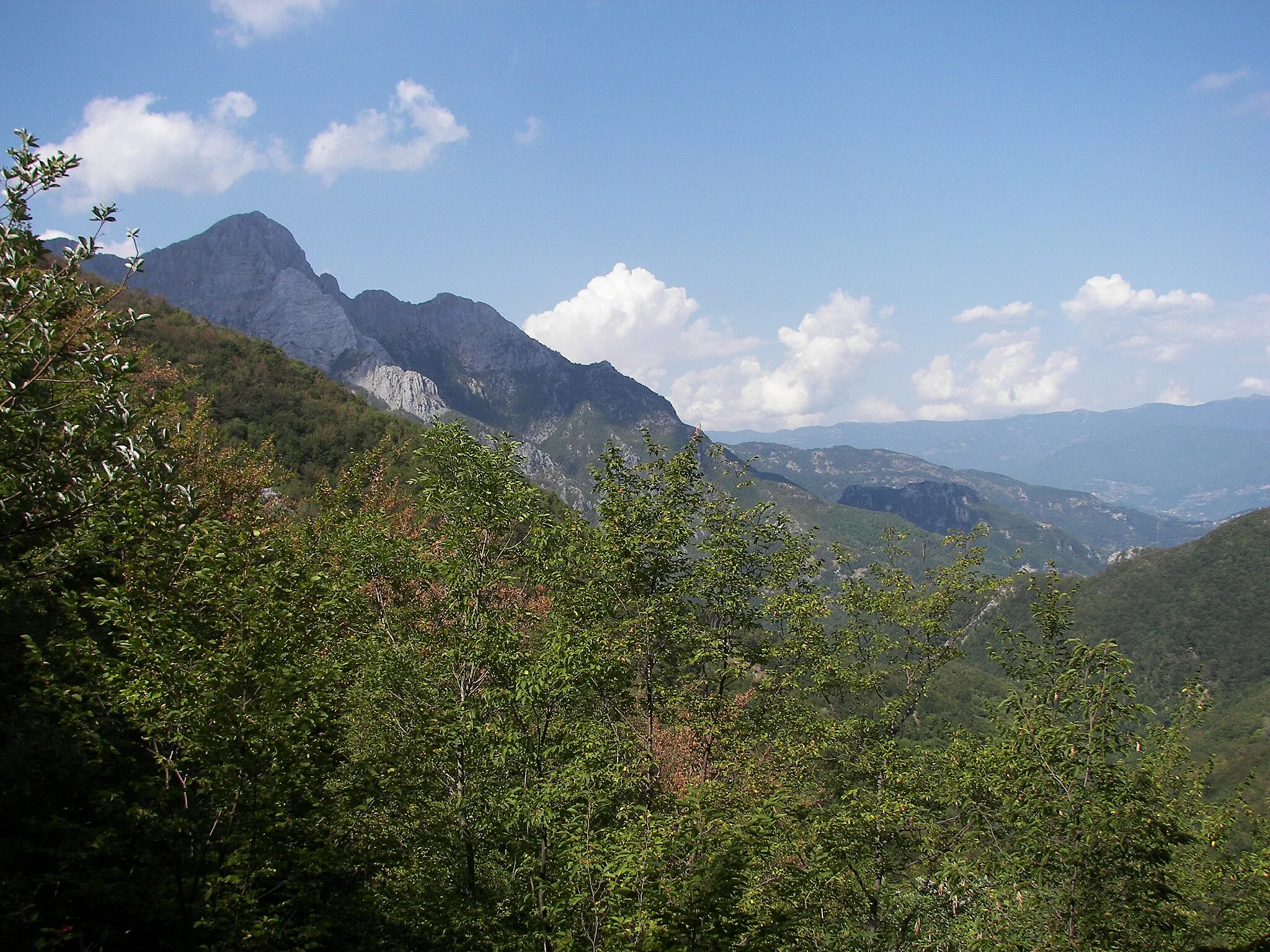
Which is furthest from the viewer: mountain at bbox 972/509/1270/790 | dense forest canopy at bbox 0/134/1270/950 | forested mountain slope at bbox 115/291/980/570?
mountain at bbox 972/509/1270/790

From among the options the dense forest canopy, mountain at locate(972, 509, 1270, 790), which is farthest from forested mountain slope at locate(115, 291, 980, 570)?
mountain at locate(972, 509, 1270, 790)

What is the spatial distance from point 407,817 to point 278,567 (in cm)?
518

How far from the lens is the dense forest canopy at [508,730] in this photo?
26.0 ft

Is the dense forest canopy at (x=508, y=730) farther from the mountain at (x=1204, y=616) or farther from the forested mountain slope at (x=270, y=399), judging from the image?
the mountain at (x=1204, y=616)

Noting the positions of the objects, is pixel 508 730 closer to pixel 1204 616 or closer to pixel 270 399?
pixel 270 399

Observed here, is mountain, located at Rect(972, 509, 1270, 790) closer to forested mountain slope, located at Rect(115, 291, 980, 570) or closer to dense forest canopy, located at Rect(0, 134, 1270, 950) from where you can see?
forested mountain slope, located at Rect(115, 291, 980, 570)

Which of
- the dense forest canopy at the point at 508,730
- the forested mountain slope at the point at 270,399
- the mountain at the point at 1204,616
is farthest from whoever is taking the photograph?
the mountain at the point at 1204,616

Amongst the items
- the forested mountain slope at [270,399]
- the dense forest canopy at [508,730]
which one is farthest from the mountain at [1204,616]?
the dense forest canopy at [508,730]

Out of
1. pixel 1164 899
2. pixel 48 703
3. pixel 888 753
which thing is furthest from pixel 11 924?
pixel 1164 899

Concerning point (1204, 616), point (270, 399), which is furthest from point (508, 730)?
point (1204, 616)

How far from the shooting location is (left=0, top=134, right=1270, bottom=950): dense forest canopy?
7934mm

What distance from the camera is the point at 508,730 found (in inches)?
441

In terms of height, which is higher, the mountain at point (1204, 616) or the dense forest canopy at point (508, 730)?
the dense forest canopy at point (508, 730)

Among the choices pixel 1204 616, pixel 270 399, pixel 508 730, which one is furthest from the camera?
pixel 1204 616
